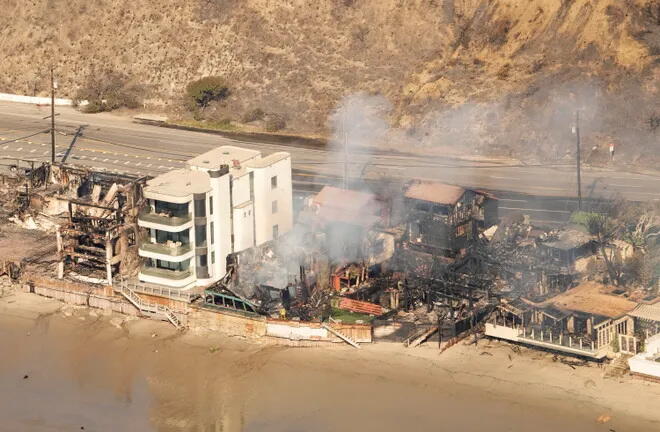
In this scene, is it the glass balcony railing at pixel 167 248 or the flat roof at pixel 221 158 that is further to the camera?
the flat roof at pixel 221 158

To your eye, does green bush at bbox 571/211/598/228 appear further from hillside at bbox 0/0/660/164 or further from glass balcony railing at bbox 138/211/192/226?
→ glass balcony railing at bbox 138/211/192/226

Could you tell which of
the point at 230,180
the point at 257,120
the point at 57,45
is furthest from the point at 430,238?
the point at 57,45

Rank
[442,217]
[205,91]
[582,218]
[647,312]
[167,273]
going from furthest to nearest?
[205,91] → [582,218] → [442,217] → [167,273] → [647,312]

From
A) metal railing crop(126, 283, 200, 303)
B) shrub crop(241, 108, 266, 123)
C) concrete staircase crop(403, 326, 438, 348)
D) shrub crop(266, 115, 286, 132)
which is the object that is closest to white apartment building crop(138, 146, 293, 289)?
metal railing crop(126, 283, 200, 303)

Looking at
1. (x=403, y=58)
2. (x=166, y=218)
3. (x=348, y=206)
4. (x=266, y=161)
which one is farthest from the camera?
(x=403, y=58)

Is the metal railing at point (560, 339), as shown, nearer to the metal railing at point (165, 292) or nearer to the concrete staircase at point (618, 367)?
→ the concrete staircase at point (618, 367)

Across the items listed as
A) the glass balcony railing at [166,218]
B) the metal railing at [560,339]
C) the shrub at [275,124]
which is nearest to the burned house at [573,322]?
the metal railing at [560,339]

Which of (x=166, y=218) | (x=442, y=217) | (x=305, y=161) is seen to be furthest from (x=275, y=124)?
(x=166, y=218)

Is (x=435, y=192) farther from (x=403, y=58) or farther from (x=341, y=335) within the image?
(x=403, y=58)
